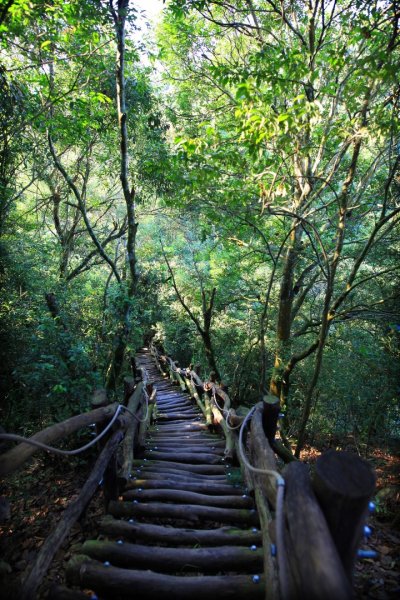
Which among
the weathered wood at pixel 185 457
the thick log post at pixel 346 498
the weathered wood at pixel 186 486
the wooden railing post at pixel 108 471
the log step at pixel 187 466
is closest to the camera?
the thick log post at pixel 346 498

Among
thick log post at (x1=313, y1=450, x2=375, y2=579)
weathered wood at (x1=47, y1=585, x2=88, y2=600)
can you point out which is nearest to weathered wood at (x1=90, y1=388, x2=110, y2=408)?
weathered wood at (x1=47, y1=585, x2=88, y2=600)

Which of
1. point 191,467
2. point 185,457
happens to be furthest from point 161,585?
point 185,457

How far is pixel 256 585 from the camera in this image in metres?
2.09

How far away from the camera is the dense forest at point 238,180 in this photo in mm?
4410

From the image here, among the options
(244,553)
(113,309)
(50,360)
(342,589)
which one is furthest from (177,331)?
(342,589)

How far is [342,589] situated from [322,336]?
3.86 meters

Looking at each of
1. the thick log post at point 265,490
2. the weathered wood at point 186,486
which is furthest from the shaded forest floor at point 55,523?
the thick log post at point 265,490

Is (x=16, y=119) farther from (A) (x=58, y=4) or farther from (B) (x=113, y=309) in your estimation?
(B) (x=113, y=309)

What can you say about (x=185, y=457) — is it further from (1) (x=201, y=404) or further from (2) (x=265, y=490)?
(1) (x=201, y=404)

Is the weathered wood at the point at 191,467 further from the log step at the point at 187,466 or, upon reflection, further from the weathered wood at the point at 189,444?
the weathered wood at the point at 189,444

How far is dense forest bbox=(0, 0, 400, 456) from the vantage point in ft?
14.5

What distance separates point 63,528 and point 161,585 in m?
0.79

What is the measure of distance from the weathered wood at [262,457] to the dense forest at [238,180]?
175 cm

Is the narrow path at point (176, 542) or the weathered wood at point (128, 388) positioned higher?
the weathered wood at point (128, 388)
